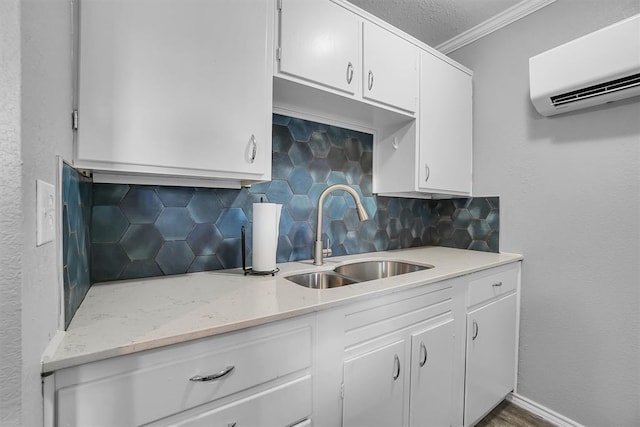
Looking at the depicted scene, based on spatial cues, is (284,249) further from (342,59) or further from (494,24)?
(494,24)

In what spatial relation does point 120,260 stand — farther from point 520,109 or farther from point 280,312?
point 520,109

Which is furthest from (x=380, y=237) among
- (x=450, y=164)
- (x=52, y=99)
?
(x=52, y=99)

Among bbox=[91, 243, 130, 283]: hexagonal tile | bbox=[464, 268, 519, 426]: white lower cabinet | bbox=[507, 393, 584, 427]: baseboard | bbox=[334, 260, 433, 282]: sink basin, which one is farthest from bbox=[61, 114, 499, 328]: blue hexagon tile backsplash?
bbox=[507, 393, 584, 427]: baseboard

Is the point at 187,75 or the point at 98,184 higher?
the point at 187,75

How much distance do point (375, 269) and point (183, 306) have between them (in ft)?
3.93

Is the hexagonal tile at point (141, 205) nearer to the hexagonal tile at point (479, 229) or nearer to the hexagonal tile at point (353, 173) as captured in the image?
the hexagonal tile at point (353, 173)

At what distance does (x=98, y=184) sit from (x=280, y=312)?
0.93m

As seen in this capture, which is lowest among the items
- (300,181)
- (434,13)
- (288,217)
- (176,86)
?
(288,217)

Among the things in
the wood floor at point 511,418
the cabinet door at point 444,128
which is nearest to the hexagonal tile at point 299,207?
the cabinet door at point 444,128

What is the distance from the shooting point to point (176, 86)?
3.37 feet

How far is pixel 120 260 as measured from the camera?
121 cm

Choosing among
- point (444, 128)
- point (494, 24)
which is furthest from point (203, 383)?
point (494, 24)

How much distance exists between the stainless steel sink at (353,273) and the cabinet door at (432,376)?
0.37m

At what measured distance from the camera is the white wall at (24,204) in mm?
455
